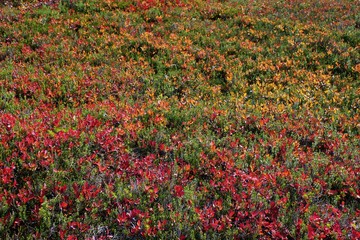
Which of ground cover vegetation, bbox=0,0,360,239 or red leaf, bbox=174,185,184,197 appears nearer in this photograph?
ground cover vegetation, bbox=0,0,360,239

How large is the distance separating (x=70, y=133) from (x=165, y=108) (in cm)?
248

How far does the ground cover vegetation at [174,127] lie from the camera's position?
4.88m

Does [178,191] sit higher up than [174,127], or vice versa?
[178,191]

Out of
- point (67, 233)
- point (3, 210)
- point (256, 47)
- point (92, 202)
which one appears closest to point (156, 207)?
point (92, 202)

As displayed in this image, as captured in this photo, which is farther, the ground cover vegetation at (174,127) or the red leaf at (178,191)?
the red leaf at (178,191)

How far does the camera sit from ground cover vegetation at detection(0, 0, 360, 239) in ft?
16.0

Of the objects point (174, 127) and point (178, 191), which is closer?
point (178, 191)

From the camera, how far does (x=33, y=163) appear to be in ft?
17.9

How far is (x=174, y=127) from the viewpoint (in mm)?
7559

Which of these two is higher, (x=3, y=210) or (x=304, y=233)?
(x=3, y=210)

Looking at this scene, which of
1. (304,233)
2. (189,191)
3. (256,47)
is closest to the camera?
(304,233)

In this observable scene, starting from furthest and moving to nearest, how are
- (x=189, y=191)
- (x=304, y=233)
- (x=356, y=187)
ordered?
(x=356, y=187) < (x=189, y=191) < (x=304, y=233)

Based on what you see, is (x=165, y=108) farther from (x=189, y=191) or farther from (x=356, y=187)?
(x=356, y=187)

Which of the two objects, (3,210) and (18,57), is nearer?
(3,210)
